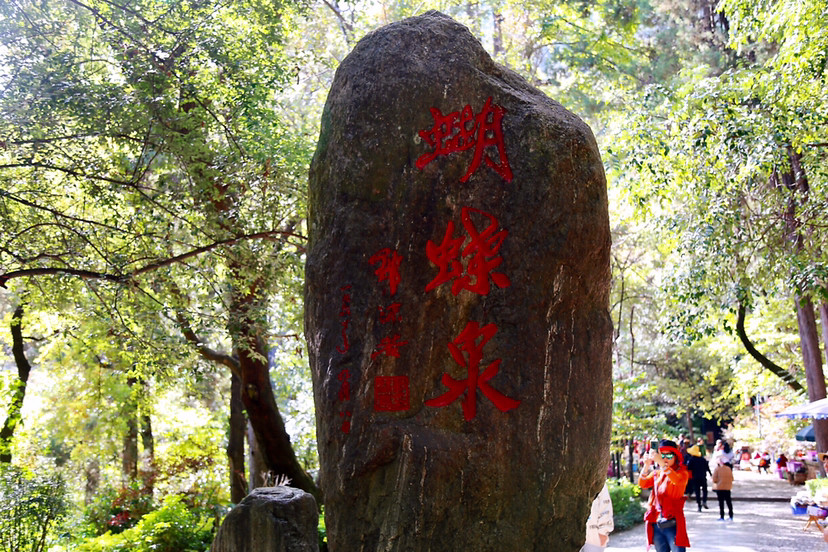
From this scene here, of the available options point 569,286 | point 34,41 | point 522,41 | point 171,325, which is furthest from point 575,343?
point 522,41

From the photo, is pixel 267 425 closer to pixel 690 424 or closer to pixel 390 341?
pixel 390 341

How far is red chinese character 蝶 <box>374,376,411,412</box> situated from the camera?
4.07 metres

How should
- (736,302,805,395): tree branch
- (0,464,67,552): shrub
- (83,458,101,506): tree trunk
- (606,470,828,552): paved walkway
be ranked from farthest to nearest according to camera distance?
(83,458,101,506): tree trunk
(736,302,805,395): tree branch
(606,470,828,552): paved walkway
(0,464,67,552): shrub

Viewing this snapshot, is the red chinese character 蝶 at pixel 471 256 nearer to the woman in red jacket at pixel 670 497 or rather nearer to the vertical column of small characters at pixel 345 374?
the vertical column of small characters at pixel 345 374

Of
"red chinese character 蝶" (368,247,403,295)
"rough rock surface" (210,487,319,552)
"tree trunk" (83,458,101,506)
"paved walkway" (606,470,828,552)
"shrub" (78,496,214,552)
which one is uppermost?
"red chinese character 蝶" (368,247,403,295)

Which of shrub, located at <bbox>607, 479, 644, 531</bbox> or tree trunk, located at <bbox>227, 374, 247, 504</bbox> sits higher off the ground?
tree trunk, located at <bbox>227, 374, 247, 504</bbox>

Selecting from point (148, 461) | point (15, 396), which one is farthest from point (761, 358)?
point (15, 396)

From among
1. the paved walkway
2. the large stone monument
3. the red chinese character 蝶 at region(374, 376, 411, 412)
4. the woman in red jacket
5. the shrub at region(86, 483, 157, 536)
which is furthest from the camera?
the shrub at region(86, 483, 157, 536)

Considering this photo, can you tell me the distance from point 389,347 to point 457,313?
0.42m

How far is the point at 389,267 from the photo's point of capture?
4230 millimetres

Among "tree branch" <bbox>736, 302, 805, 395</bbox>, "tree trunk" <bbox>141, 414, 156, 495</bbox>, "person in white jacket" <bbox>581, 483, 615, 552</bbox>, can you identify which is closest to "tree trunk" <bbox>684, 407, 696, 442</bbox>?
"tree branch" <bbox>736, 302, 805, 395</bbox>

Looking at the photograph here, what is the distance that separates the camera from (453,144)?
4.28 meters

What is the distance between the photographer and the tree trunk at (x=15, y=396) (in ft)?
31.4

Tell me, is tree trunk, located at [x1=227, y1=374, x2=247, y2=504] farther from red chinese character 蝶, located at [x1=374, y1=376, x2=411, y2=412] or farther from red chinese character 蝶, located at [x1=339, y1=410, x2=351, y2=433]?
red chinese character 蝶, located at [x1=374, y1=376, x2=411, y2=412]
